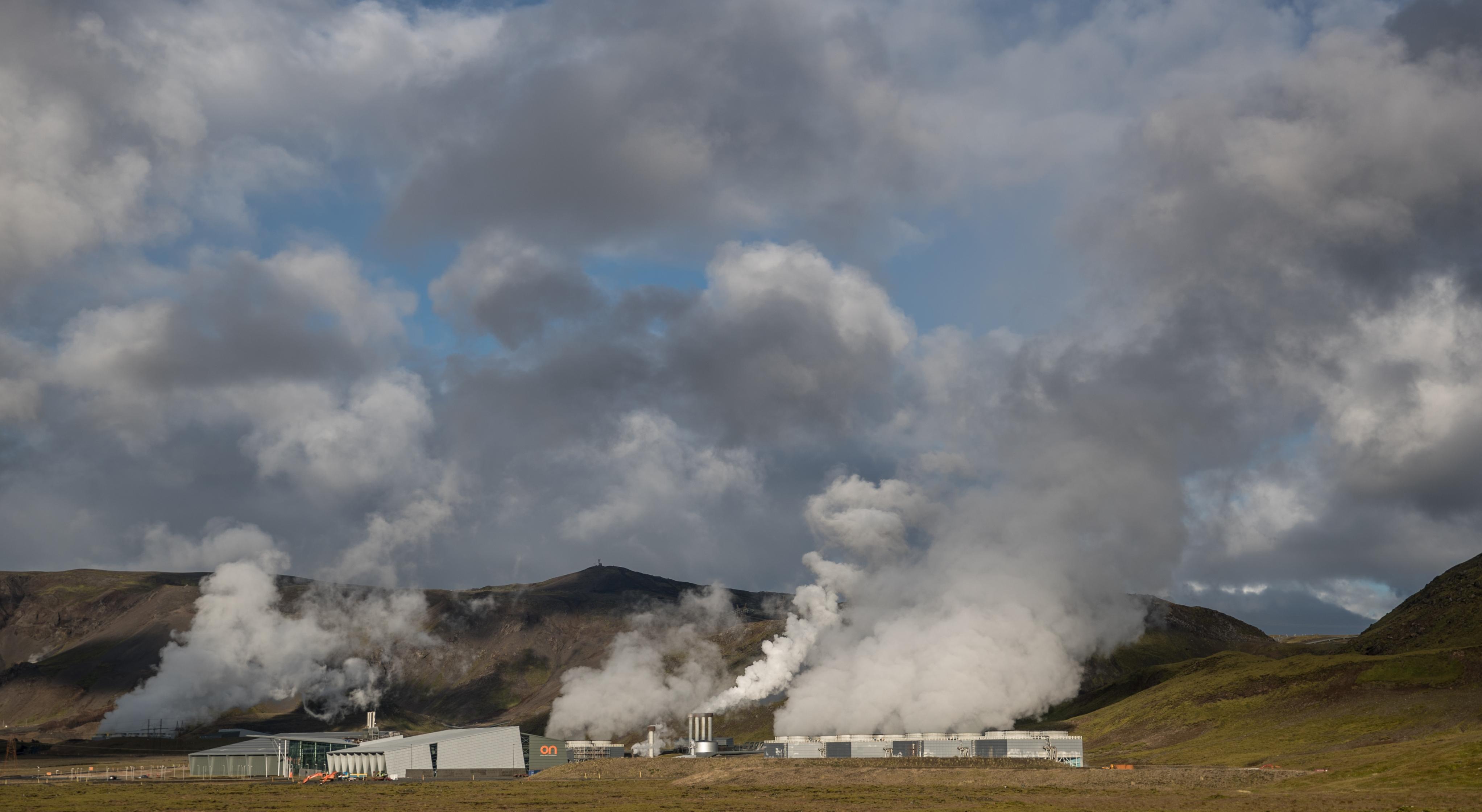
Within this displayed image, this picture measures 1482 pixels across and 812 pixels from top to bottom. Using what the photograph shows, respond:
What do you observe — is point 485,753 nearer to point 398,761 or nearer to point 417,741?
point 417,741

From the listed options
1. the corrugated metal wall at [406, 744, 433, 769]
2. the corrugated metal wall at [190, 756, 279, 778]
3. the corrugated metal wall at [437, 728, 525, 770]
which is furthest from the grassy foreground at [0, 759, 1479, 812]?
the corrugated metal wall at [190, 756, 279, 778]

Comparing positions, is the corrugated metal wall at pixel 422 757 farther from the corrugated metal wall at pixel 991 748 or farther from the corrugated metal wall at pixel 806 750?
the corrugated metal wall at pixel 991 748

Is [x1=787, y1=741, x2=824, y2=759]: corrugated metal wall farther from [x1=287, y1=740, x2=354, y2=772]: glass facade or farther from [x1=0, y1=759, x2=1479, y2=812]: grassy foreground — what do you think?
[x1=287, y1=740, x2=354, y2=772]: glass facade

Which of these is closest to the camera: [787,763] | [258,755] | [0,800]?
[0,800]

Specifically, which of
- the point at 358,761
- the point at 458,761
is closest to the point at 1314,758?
the point at 458,761

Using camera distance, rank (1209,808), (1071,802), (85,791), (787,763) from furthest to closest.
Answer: (787,763) → (85,791) → (1071,802) → (1209,808)

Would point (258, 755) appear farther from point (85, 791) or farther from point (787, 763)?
point (787, 763)

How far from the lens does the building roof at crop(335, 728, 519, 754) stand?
172 m

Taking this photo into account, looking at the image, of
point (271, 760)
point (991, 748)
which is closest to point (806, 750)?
point (991, 748)

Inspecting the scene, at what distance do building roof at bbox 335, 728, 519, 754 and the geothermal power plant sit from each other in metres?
0.18

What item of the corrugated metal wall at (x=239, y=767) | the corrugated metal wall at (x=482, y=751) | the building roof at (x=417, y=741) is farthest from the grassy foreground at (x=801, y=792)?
the corrugated metal wall at (x=239, y=767)

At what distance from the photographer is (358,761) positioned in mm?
175375

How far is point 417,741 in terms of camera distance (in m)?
174

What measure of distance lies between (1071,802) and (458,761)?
312 ft
